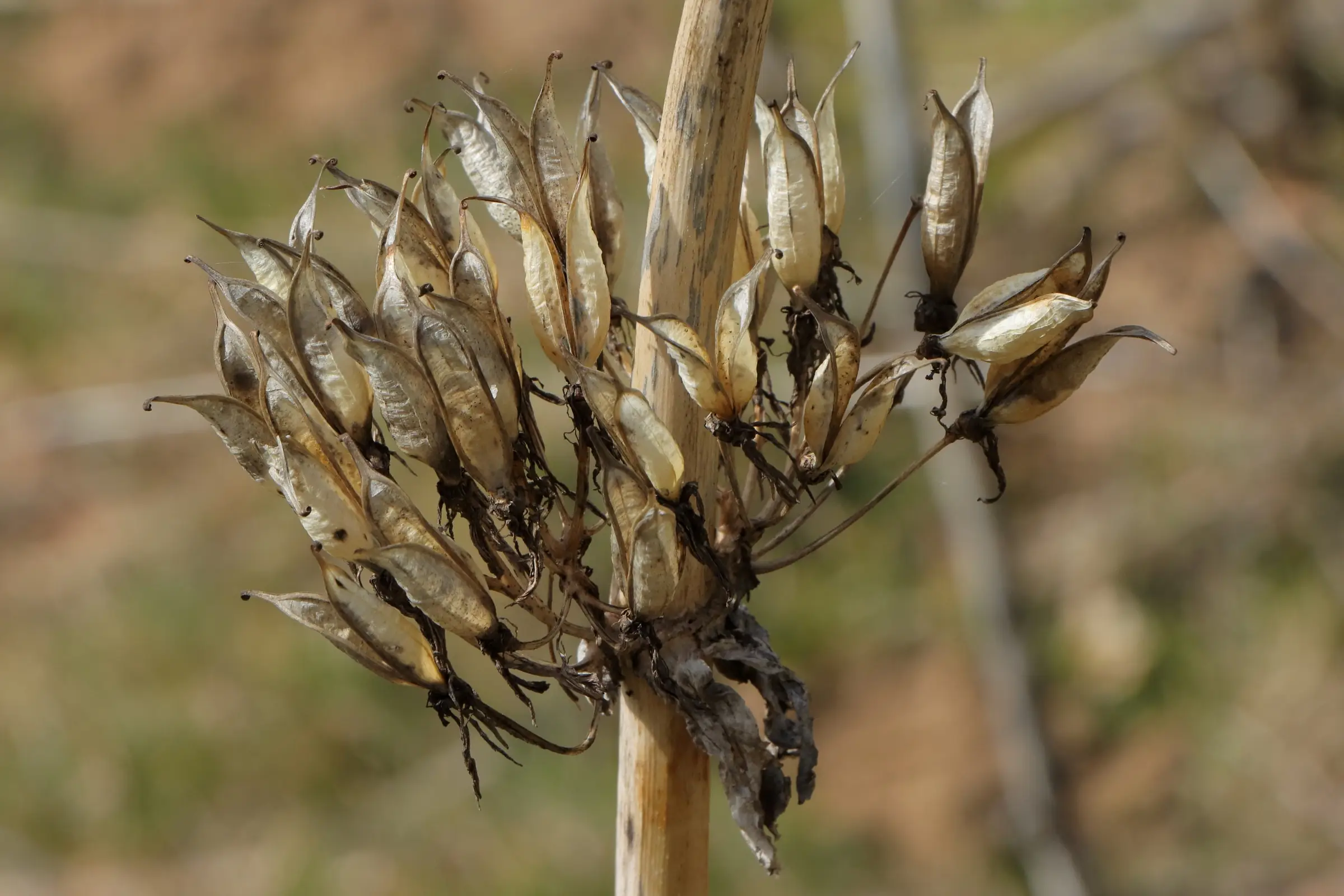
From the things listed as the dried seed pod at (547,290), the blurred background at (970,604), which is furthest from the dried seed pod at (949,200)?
the blurred background at (970,604)

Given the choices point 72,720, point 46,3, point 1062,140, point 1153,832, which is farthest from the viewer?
point 46,3

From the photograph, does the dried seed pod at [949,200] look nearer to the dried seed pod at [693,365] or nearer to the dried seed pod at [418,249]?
the dried seed pod at [693,365]

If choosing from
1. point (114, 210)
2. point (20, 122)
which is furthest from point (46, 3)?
point (114, 210)

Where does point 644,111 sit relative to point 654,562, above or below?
above

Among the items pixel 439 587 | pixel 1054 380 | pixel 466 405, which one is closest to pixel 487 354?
pixel 466 405

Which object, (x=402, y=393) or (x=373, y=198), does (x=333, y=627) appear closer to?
(x=402, y=393)

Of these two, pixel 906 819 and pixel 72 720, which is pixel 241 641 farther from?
pixel 906 819

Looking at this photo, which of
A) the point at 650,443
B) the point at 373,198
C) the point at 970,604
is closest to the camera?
the point at 650,443
